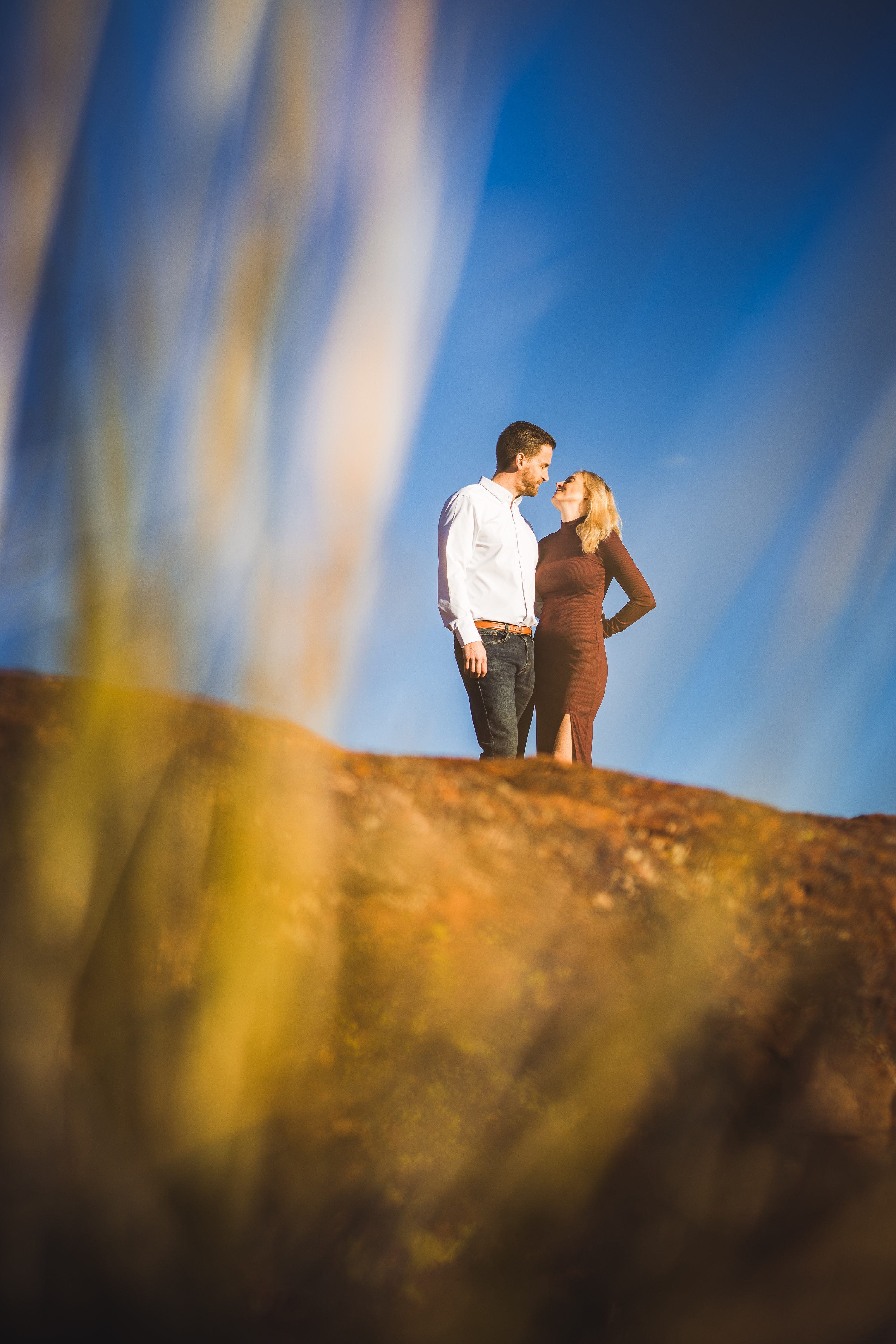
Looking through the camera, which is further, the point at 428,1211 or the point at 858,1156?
the point at 858,1156

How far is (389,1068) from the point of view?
1.28 metres

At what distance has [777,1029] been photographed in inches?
54.9

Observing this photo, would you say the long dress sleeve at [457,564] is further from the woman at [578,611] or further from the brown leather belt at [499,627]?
the woman at [578,611]

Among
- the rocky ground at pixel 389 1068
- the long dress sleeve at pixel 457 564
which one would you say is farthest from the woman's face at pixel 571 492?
the rocky ground at pixel 389 1068

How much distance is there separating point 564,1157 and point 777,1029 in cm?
45

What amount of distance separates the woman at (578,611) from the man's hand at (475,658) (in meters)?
0.47

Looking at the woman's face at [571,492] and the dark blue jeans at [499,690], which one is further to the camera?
the woman's face at [571,492]

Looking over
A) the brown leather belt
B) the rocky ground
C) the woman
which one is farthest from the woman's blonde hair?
the rocky ground

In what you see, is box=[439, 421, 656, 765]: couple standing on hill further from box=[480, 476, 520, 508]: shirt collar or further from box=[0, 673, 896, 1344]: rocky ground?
box=[0, 673, 896, 1344]: rocky ground

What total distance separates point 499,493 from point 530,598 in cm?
48

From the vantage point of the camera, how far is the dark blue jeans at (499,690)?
2.98 metres

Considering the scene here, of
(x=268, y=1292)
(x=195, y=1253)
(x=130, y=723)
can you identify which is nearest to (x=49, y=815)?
(x=130, y=723)

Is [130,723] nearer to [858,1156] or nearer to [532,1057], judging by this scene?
[532,1057]

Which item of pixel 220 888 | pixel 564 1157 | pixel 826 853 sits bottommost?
pixel 564 1157
